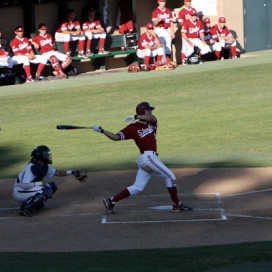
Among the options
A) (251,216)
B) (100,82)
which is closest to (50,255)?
(251,216)

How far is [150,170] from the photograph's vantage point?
9352mm

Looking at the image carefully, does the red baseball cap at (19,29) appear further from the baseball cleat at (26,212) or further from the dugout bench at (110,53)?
the baseball cleat at (26,212)

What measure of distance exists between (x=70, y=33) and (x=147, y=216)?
12413mm

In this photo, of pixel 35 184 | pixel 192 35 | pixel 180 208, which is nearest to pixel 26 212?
pixel 35 184

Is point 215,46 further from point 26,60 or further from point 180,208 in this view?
point 180,208

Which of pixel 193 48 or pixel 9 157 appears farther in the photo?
pixel 193 48

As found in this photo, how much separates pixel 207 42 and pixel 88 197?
1387 centimetres

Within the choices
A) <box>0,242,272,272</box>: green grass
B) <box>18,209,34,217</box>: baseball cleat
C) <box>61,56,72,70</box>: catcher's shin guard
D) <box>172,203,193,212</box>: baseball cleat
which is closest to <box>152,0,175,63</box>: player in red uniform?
<box>61,56,72,70</box>: catcher's shin guard

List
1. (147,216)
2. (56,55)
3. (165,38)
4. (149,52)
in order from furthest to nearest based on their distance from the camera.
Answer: (165,38), (149,52), (56,55), (147,216)

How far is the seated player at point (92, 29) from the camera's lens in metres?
21.4

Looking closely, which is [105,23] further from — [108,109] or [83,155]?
[83,155]

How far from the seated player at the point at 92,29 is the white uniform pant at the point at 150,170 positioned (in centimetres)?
1248

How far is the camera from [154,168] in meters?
9.26

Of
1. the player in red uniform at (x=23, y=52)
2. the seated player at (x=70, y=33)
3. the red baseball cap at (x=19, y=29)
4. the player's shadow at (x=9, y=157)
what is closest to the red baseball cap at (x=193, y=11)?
the seated player at (x=70, y=33)
